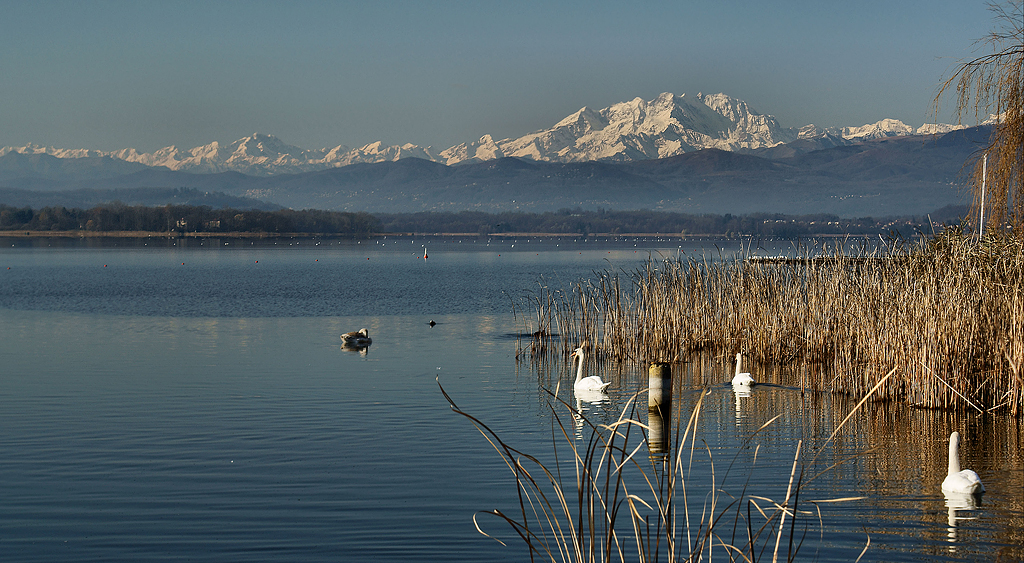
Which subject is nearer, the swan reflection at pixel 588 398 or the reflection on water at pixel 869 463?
the reflection on water at pixel 869 463

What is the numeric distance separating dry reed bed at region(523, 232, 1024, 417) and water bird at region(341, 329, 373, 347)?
426 cm

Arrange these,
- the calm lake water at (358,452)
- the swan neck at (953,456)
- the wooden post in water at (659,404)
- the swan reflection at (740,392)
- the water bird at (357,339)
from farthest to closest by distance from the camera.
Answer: the water bird at (357,339) < the swan reflection at (740,392) < the wooden post in water at (659,404) < the swan neck at (953,456) < the calm lake water at (358,452)

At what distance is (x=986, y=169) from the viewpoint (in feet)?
51.3

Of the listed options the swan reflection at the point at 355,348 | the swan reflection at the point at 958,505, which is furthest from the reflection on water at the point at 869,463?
the swan reflection at the point at 355,348

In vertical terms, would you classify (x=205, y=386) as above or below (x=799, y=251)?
below

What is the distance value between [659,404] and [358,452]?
3.89 meters

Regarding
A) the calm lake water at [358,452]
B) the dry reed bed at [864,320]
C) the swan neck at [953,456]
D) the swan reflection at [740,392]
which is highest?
the dry reed bed at [864,320]

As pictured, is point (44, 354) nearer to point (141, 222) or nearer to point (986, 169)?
point (986, 169)

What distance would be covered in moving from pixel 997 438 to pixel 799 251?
7.78m

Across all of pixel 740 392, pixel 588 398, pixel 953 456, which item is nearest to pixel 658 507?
pixel 953 456

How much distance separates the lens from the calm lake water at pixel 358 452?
27.7 feet

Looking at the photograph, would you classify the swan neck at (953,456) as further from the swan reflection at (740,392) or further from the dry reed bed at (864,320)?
the swan reflection at (740,392)

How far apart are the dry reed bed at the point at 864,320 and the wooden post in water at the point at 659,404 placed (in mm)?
2499

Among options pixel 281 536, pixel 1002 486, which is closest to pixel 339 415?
pixel 281 536
